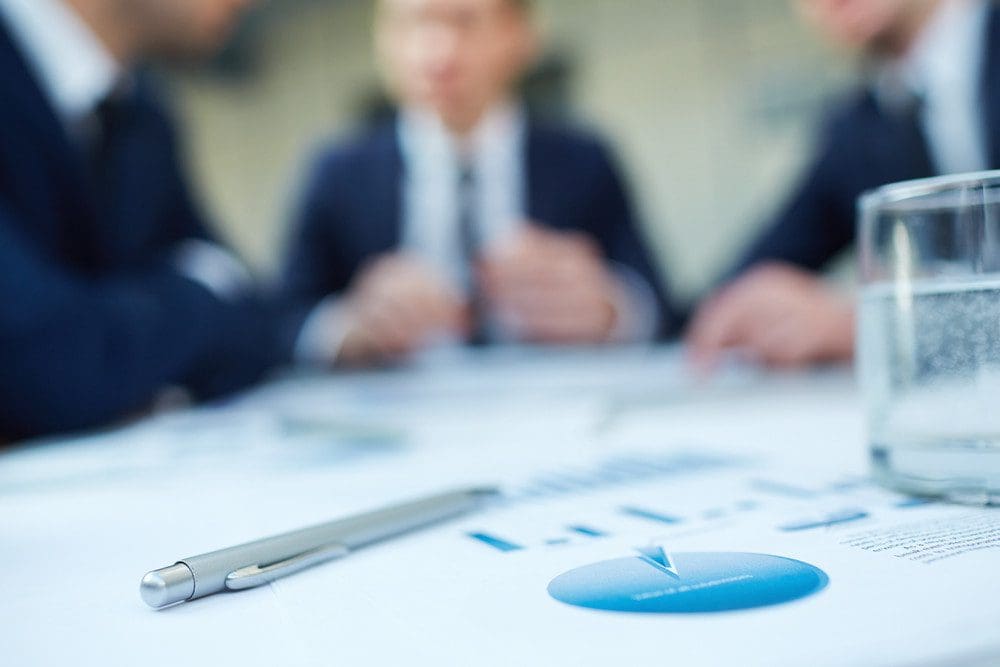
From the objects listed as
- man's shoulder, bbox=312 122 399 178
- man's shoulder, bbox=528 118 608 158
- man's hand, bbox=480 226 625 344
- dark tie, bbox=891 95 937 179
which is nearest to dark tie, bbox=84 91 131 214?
man's hand, bbox=480 226 625 344

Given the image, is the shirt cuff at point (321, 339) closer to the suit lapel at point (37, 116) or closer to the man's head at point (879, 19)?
the suit lapel at point (37, 116)

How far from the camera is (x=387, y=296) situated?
1055mm

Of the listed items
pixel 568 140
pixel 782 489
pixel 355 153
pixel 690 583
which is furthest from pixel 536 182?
pixel 690 583

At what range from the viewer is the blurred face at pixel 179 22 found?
1.10 m

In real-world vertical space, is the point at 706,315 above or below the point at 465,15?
below

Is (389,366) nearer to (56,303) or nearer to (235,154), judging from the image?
(56,303)

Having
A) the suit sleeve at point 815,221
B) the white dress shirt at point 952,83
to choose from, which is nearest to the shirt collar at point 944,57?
the white dress shirt at point 952,83

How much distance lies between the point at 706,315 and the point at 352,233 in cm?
93

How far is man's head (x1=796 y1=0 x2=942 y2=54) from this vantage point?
4.05 feet

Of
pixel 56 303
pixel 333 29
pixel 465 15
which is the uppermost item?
pixel 333 29

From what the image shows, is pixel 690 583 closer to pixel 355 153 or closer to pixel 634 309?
pixel 634 309

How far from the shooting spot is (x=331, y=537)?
0.24 m

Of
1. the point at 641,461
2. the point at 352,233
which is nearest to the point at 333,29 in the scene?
the point at 352,233

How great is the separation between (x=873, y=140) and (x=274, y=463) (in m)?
1.16
